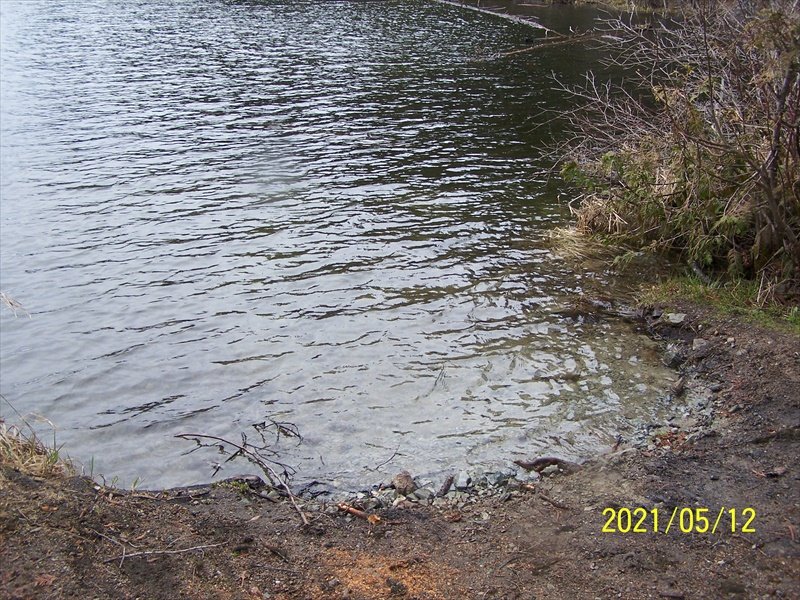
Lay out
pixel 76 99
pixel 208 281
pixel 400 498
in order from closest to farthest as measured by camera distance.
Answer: pixel 400 498, pixel 208 281, pixel 76 99

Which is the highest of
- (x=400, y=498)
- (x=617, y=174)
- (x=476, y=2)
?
(x=476, y=2)

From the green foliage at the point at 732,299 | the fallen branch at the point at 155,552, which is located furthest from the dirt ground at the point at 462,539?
the green foliage at the point at 732,299

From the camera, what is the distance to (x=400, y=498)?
6477mm

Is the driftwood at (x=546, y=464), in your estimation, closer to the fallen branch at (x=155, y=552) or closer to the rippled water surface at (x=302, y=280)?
the rippled water surface at (x=302, y=280)

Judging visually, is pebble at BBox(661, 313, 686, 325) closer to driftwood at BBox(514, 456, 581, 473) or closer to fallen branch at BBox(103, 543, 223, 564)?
driftwood at BBox(514, 456, 581, 473)

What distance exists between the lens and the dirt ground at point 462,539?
4.87 meters

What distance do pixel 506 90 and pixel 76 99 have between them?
1403cm

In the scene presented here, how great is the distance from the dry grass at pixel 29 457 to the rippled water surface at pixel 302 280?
778 millimetres

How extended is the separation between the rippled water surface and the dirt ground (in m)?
0.84

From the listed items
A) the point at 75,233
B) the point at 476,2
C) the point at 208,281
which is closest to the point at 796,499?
the point at 208,281

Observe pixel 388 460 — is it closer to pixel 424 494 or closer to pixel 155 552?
pixel 424 494

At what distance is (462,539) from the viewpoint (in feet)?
18.8

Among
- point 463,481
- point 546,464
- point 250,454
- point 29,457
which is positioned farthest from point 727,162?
point 29,457

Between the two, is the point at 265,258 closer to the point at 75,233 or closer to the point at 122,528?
the point at 75,233
